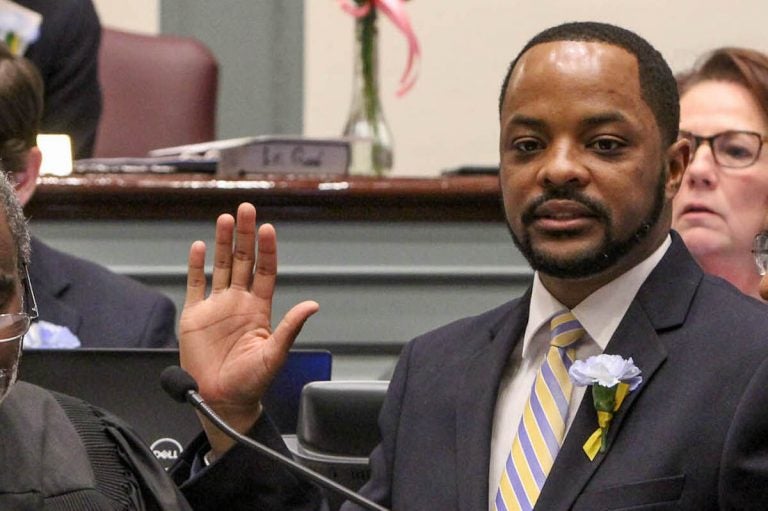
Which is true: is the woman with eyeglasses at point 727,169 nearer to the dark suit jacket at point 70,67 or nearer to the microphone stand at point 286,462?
the microphone stand at point 286,462

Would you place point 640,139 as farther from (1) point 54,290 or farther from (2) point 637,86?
(1) point 54,290

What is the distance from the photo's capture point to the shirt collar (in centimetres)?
168

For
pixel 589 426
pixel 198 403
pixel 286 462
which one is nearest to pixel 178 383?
pixel 198 403

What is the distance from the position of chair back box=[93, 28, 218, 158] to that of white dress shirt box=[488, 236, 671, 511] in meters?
2.59

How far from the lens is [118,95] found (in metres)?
4.22

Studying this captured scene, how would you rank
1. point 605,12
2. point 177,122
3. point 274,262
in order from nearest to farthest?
point 274,262 → point 177,122 → point 605,12

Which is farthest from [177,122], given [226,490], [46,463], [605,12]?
[46,463]

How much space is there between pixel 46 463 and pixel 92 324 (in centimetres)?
119

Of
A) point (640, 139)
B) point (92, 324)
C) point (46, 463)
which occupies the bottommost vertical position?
point (92, 324)

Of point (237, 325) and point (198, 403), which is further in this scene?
point (237, 325)

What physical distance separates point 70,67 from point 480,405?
2.61 m

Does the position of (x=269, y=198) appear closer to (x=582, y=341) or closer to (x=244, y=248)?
(x=244, y=248)

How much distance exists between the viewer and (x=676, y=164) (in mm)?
1742

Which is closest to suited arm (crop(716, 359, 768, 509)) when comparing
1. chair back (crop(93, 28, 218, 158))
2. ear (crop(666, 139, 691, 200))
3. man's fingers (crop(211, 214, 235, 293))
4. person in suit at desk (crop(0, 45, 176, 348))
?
ear (crop(666, 139, 691, 200))
